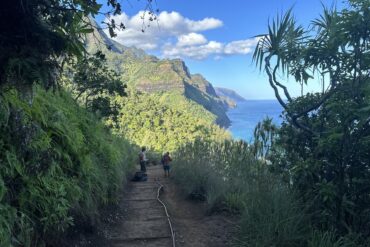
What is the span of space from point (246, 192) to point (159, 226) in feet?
5.76

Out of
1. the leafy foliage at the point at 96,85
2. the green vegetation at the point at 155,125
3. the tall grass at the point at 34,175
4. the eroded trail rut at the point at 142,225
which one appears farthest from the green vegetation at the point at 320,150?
the green vegetation at the point at 155,125

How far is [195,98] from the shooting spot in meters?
143

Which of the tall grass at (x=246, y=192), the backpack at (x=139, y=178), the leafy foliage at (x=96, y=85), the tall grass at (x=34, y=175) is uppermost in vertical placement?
the leafy foliage at (x=96, y=85)

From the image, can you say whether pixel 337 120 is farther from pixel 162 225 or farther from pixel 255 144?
pixel 162 225

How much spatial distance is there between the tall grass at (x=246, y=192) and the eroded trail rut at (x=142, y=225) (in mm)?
1141

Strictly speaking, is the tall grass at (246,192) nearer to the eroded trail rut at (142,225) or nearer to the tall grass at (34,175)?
the eroded trail rut at (142,225)

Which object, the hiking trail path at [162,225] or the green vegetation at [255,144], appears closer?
the green vegetation at [255,144]

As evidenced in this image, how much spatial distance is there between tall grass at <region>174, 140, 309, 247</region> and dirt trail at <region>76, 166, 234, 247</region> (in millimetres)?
466

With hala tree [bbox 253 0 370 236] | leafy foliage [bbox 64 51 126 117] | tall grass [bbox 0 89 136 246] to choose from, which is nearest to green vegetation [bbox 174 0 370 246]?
hala tree [bbox 253 0 370 236]

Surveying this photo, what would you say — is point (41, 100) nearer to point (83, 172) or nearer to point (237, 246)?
point (83, 172)

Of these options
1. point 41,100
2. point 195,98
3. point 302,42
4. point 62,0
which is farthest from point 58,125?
point 195,98

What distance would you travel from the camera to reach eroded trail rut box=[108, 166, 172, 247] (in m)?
6.55

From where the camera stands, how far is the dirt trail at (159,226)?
6504mm

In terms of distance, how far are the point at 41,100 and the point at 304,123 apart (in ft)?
12.7
